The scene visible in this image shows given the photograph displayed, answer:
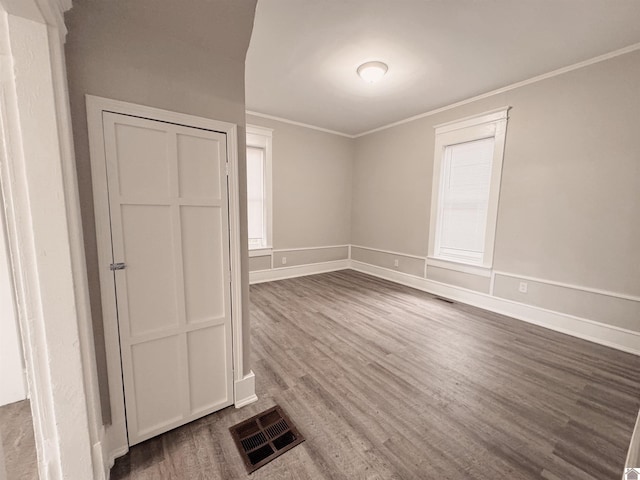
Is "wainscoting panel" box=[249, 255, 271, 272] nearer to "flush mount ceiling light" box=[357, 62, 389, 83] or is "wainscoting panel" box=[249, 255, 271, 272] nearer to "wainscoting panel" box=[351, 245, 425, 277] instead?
"wainscoting panel" box=[351, 245, 425, 277]

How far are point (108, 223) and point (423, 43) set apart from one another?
291 centimetres

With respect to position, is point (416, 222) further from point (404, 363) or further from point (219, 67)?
point (219, 67)

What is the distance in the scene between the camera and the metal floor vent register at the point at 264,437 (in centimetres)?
142

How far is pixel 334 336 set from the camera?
9.04 ft

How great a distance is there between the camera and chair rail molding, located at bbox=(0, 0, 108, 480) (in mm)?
939

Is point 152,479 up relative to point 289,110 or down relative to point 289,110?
down

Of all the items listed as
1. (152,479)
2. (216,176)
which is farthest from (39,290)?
(152,479)

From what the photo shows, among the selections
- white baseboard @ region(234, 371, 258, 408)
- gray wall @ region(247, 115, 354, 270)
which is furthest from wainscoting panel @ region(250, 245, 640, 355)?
white baseboard @ region(234, 371, 258, 408)

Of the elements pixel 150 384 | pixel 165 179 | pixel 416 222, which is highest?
pixel 165 179

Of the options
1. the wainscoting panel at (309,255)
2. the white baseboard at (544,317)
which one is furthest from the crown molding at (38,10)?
the white baseboard at (544,317)

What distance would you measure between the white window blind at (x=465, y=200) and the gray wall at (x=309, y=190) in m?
2.11

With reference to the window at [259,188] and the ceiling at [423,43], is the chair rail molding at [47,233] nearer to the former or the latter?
the ceiling at [423,43]

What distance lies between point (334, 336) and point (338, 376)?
0.64 metres

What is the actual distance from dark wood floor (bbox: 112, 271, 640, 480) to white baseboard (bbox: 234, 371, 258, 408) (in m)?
0.06
